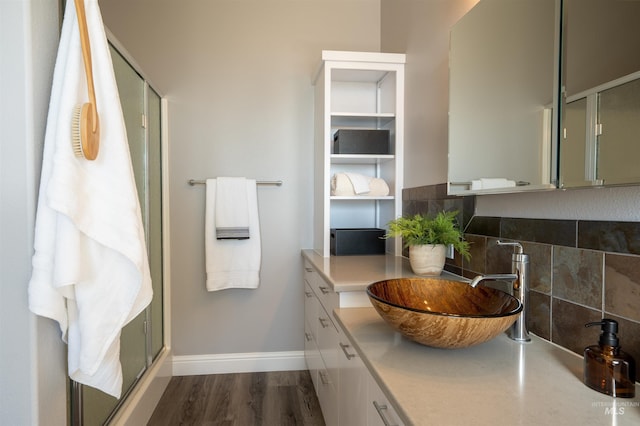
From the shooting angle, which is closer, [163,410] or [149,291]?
[149,291]

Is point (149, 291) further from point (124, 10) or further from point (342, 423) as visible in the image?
point (124, 10)

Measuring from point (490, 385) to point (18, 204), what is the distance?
3.89ft

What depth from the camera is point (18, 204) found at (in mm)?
925

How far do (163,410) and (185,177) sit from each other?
1429mm

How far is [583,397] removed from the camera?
0.72m

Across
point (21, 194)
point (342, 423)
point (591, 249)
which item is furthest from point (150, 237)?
point (591, 249)

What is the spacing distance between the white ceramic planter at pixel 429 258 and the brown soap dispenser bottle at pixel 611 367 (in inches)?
30.9

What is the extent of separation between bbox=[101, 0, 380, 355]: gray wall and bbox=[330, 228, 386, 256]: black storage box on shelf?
47 cm

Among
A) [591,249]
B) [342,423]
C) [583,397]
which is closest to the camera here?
[583,397]

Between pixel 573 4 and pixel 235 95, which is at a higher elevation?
pixel 235 95

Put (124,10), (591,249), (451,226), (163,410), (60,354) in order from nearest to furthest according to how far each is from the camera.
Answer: (591,249) < (60,354) < (451,226) < (163,410) < (124,10)

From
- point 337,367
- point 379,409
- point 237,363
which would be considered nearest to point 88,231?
point 379,409

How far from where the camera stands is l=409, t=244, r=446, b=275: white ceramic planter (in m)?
1.52

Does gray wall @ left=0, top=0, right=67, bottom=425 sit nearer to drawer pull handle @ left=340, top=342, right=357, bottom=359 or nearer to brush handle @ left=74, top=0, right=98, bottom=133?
brush handle @ left=74, top=0, right=98, bottom=133
